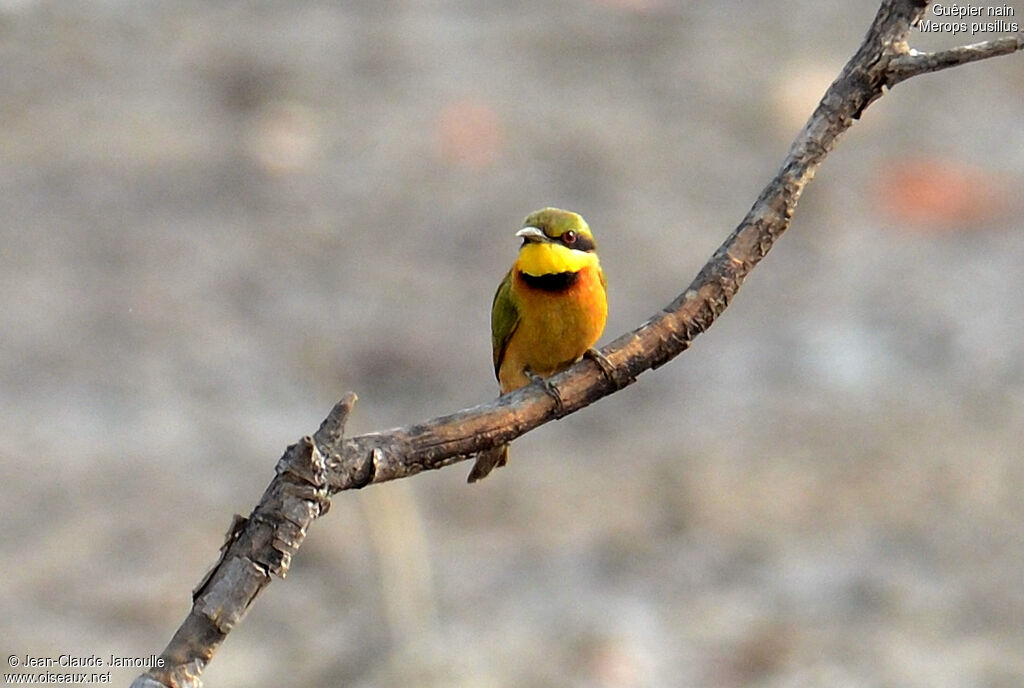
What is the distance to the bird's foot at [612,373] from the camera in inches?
154

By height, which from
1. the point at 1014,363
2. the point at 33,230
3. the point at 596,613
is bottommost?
the point at 596,613

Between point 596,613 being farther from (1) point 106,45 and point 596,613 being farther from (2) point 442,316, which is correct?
(1) point 106,45

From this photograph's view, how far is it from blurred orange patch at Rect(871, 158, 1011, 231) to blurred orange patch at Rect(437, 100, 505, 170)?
3.65m

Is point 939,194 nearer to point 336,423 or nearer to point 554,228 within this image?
point 554,228

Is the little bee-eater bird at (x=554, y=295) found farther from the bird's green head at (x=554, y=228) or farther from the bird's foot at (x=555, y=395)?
the bird's foot at (x=555, y=395)

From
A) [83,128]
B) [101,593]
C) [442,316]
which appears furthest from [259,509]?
[83,128]

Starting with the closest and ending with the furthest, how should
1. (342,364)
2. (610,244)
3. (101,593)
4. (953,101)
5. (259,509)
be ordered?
(259,509) < (101,593) < (342,364) < (610,244) < (953,101)

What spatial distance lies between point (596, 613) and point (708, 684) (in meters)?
0.97

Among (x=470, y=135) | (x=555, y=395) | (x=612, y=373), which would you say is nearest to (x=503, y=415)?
(x=555, y=395)

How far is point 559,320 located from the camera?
210 inches

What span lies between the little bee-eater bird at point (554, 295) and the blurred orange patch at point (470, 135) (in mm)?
9794

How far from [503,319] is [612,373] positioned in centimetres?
162

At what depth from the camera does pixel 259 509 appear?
11.0 ft

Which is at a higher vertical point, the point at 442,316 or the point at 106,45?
the point at 106,45
